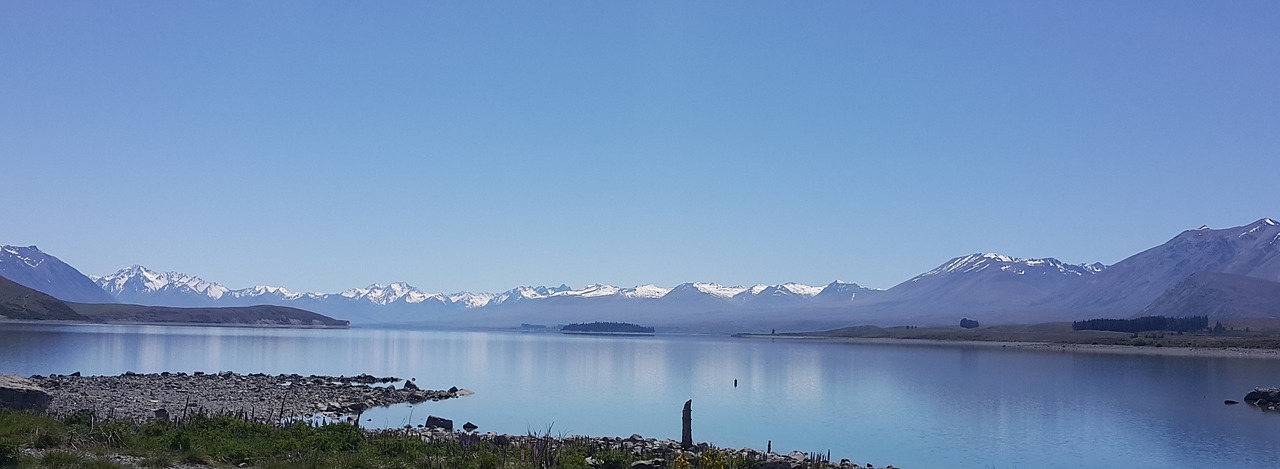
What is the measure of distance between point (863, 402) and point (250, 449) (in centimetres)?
3660

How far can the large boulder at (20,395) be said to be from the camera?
2494 cm

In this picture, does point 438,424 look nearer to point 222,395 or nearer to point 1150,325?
point 222,395

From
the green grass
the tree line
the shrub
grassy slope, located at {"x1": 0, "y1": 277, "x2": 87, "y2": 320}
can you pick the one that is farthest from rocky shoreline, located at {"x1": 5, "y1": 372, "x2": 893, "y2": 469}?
the tree line

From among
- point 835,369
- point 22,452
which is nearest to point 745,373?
point 835,369

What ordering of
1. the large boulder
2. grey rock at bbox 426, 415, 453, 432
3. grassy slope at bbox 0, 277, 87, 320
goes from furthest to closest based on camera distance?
1. grassy slope at bbox 0, 277, 87, 320
2. grey rock at bbox 426, 415, 453, 432
3. the large boulder

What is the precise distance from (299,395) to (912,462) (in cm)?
2663

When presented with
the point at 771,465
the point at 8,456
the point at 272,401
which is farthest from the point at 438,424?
the point at 8,456

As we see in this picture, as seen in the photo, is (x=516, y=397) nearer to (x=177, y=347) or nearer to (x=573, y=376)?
(x=573, y=376)

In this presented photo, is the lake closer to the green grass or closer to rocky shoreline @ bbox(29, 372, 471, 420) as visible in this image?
rocky shoreline @ bbox(29, 372, 471, 420)

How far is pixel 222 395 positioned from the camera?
42062 mm

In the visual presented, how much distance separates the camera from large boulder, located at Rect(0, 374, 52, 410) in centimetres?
2494

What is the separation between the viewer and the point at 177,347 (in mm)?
Answer: 94812

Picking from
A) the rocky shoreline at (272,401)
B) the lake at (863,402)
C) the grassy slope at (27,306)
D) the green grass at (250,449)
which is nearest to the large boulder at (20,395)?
the rocky shoreline at (272,401)

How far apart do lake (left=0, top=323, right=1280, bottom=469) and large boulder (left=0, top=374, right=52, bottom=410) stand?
11843mm
